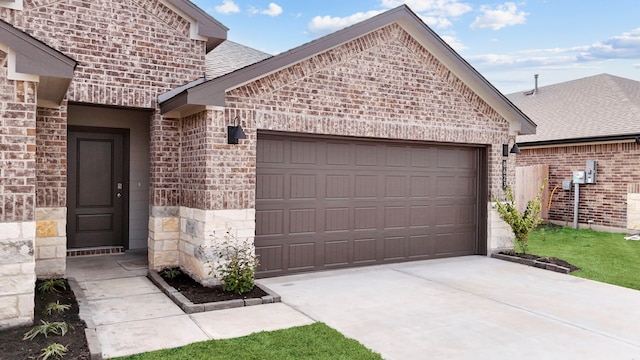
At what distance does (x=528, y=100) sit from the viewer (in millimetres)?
20906

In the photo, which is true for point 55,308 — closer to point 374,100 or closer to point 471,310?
point 471,310

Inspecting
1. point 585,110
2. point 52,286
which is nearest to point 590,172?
point 585,110

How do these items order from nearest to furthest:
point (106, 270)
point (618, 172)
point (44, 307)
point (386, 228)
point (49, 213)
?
point (44, 307)
point (49, 213)
point (106, 270)
point (386, 228)
point (618, 172)

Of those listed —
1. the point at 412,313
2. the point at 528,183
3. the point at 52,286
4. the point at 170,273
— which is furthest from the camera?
the point at 528,183

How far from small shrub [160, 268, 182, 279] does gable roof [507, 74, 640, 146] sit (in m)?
12.5

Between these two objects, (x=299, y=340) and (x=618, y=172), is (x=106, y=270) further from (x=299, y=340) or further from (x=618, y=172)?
(x=618, y=172)

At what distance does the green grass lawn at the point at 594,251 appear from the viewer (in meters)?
8.65

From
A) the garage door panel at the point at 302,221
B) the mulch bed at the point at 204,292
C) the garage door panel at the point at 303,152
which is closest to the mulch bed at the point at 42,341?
the mulch bed at the point at 204,292

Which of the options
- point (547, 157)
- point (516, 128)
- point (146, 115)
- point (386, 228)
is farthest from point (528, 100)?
point (146, 115)

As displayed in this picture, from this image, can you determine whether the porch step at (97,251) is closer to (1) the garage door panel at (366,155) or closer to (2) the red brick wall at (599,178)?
(1) the garage door panel at (366,155)

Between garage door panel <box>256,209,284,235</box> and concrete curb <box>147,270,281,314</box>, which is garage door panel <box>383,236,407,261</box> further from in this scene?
concrete curb <box>147,270,281,314</box>

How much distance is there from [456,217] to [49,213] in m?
7.44

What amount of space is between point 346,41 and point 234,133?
102 inches

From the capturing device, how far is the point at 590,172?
14609 millimetres
